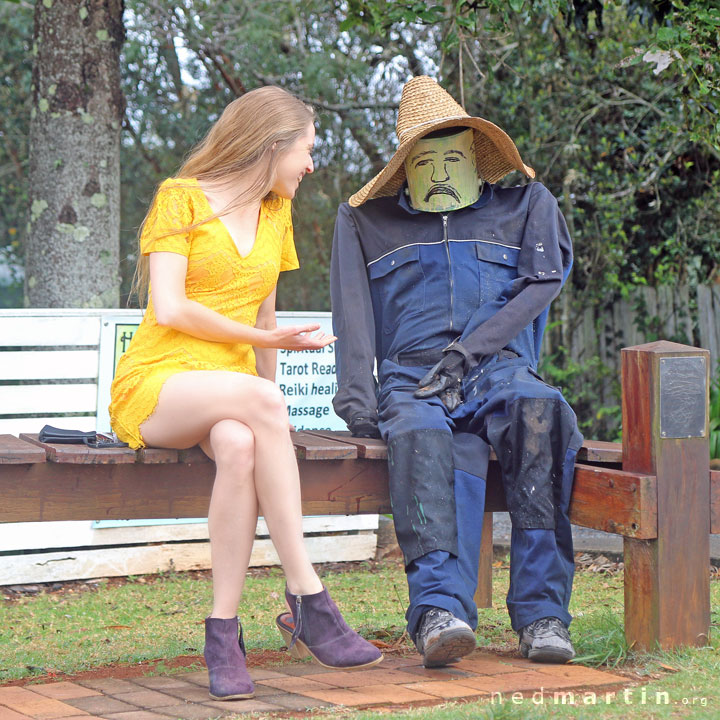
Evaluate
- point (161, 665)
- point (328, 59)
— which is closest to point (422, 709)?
point (161, 665)

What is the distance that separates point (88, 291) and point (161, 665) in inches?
115

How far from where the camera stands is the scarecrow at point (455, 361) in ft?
10.5

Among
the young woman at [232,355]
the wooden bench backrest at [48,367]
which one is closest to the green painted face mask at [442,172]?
the young woman at [232,355]

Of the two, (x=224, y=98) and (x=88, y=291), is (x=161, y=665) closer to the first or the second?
(x=88, y=291)

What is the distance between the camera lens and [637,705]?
8.89ft

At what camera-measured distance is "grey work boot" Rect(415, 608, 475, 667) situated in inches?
116

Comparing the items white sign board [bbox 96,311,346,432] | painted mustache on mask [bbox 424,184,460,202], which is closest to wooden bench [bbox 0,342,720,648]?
painted mustache on mask [bbox 424,184,460,202]

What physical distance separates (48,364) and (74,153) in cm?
118

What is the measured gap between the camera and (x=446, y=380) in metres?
3.55

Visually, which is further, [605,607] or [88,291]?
[88,291]

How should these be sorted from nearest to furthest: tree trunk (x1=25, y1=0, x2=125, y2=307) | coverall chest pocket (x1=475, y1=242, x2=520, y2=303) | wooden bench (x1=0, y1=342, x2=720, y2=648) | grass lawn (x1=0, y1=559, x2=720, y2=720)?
grass lawn (x1=0, y1=559, x2=720, y2=720) < wooden bench (x1=0, y1=342, x2=720, y2=648) < coverall chest pocket (x1=475, y1=242, x2=520, y2=303) < tree trunk (x1=25, y1=0, x2=125, y2=307)

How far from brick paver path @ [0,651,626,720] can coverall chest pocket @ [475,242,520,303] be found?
1.28m

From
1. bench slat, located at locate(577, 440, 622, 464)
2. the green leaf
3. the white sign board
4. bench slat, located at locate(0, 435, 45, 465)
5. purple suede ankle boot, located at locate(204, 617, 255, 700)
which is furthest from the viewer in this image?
the white sign board

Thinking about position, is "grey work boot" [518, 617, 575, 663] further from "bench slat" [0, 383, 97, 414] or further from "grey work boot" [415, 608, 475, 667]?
"bench slat" [0, 383, 97, 414]
